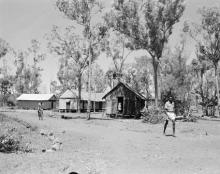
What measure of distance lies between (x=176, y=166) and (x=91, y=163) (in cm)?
270

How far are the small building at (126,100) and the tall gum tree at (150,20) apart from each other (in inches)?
186

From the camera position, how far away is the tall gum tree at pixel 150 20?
4066 cm

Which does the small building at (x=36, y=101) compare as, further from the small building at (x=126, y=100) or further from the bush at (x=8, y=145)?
the bush at (x=8, y=145)

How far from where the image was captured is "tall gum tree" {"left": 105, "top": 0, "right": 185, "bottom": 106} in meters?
40.7

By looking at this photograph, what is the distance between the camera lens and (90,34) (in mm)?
41969

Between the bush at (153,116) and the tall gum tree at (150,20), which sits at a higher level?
the tall gum tree at (150,20)

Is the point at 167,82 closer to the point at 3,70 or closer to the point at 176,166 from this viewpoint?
the point at 3,70

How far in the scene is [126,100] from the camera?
45.8m

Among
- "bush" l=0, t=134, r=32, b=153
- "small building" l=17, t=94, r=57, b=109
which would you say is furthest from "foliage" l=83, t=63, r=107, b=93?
"bush" l=0, t=134, r=32, b=153

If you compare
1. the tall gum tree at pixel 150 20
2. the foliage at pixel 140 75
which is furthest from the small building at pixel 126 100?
the foliage at pixel 140 75

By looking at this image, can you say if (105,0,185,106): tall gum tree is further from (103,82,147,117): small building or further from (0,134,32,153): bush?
(0,134,32,153): bush

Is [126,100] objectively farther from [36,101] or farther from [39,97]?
[36,101]

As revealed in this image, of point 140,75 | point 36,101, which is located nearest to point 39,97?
point 36,101

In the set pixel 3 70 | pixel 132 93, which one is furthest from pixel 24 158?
pixel 3 70
